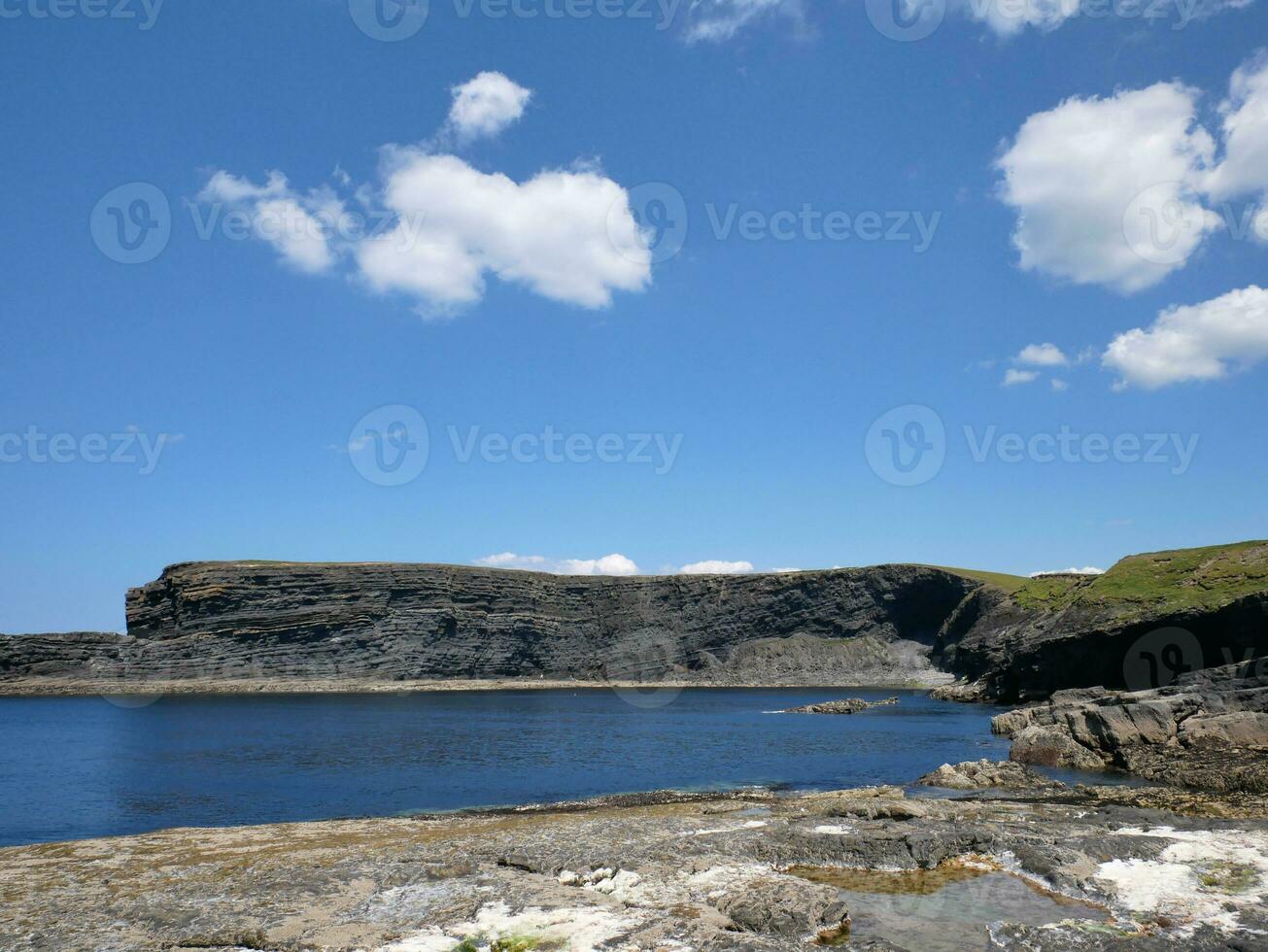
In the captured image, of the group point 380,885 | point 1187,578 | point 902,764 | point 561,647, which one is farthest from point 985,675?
point 380,885

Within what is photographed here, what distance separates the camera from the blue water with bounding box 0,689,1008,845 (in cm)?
3841

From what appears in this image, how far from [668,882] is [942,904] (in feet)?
20.0

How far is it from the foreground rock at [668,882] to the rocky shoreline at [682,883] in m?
0.07

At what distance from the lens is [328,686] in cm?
13712

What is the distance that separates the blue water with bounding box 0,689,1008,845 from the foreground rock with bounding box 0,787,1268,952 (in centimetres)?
1184

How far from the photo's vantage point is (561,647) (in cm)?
16288

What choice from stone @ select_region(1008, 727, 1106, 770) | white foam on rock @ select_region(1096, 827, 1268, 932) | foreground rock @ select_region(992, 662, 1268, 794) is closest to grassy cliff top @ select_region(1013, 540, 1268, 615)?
foreground rock @ select_region(992, 662, 1268, 794)

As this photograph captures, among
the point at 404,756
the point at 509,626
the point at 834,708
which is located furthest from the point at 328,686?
the point at 404,756

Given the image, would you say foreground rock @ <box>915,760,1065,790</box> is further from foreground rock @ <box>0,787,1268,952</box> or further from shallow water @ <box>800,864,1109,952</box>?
shallow water @ <box>800,864,1109,952</box>

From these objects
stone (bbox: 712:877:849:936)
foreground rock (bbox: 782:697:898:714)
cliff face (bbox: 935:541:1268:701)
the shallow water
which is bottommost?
foreground rock (bbox: 782:697:898:714)

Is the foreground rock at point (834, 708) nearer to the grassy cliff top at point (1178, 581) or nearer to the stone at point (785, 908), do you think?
the grassy cliff top at point (1178, 581)

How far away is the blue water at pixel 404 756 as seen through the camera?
38.4m

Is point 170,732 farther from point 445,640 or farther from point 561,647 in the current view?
point 561,647

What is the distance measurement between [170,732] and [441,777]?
41.4 metres
